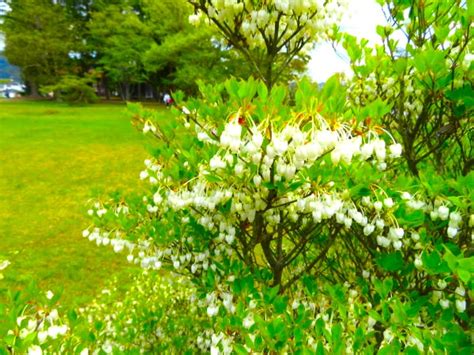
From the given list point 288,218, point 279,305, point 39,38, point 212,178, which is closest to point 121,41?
point 39,38

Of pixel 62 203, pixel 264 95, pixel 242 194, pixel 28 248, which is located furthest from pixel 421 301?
pixel 62 203

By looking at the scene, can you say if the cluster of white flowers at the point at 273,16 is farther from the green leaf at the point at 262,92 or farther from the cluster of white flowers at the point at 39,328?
the cluster of white flowers at the point at 39,328

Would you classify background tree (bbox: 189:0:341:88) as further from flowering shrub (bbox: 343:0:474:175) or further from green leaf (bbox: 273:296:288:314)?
green leaf (bbox: 273:296:288:314)

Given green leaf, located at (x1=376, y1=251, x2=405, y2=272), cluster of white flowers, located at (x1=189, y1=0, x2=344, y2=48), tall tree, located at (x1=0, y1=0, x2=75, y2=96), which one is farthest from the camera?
tall tree, located at (x1=0, y1=0, x2=75, y2=96)

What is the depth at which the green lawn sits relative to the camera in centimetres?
916

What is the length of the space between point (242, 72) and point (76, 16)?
31.7 m

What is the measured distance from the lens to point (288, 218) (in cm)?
343

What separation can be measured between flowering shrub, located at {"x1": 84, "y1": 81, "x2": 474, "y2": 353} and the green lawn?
32.1 inches

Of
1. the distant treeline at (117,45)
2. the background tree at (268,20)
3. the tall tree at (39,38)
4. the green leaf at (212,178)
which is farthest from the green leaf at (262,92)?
the tall tree at (39,38)

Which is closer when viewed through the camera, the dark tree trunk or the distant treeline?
the distant treeline

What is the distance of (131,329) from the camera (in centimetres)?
521

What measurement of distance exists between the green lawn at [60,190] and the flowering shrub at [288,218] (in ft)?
2.67

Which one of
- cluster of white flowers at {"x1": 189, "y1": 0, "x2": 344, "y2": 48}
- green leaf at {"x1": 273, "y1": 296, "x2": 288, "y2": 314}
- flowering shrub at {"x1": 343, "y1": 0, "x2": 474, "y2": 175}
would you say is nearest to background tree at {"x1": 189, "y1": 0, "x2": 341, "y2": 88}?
cluster of white flowers at {"x1": 189, "y1": 0, "x2": 344, "y2": 48}

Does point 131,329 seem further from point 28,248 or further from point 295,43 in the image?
point 28,248
